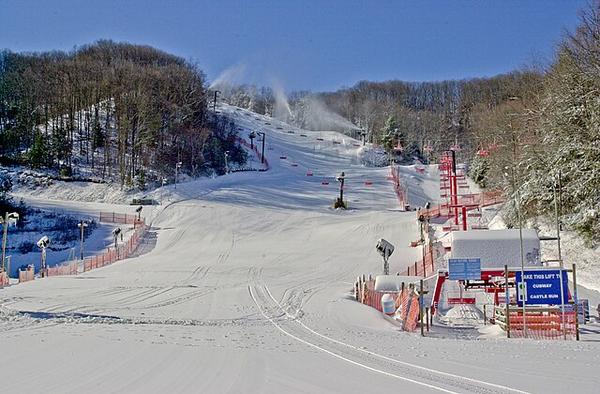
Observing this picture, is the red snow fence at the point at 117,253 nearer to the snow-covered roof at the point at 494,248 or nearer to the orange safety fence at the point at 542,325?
the snow-covered roof at the point at 494,248

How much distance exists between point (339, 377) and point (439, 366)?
1.91m

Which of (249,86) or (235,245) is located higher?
(249,86)

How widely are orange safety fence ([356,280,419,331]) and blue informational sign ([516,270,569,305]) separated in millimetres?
2849

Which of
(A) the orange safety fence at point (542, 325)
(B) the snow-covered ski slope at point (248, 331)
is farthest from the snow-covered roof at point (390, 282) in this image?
(A) the orange safety fence at point (542, 325)

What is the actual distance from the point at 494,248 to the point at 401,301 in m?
3.90

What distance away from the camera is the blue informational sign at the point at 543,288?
51.6ft

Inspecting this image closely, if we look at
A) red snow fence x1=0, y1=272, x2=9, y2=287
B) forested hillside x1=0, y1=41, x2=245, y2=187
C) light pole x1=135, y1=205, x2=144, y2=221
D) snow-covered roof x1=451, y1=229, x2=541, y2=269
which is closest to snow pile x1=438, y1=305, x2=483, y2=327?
snow-covered roof x1=451, y1=229, x2=541, y2=269

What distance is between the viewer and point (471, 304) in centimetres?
2133

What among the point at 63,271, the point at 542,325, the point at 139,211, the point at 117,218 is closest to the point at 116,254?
the point at 63,271

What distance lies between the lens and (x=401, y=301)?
2077cm

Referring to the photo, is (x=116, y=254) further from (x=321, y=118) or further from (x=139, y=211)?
(x=321, y=118)

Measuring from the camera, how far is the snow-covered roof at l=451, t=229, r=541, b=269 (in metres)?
21.3

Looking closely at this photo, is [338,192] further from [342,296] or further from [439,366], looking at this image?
[439,366]

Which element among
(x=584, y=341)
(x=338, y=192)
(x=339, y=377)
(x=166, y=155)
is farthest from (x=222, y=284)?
(x=166, y=155)
